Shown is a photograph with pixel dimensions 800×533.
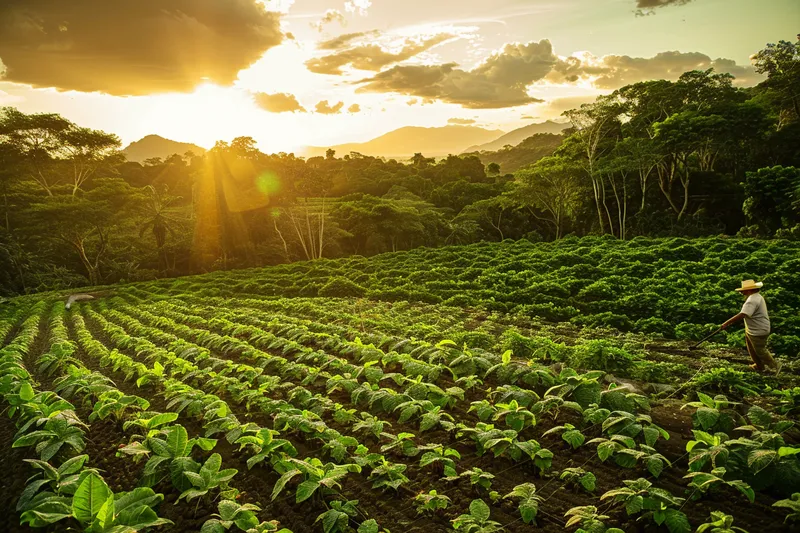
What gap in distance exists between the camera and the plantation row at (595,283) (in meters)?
12.2

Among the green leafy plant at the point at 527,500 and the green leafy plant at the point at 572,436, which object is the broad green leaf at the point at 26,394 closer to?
the green leafy plant at the point at 527,500

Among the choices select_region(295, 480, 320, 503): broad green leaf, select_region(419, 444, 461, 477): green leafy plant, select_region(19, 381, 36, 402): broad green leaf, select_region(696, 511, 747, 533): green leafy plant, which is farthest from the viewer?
select_region(19, 381, 36, 402): broad green leaf

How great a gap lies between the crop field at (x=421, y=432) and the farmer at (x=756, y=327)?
310mm

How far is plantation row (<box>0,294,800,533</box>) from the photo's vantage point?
400 centimetres

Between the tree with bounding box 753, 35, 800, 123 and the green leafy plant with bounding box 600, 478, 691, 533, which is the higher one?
the tree with bounding box 753, 35, 800, 123

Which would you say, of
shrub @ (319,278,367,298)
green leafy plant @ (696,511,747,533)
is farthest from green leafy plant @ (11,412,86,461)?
shrub @ (319,278,367,298)

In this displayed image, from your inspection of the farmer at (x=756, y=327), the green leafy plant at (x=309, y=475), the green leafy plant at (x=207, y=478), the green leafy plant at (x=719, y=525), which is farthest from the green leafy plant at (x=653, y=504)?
the farmer at (x=756, y=327)

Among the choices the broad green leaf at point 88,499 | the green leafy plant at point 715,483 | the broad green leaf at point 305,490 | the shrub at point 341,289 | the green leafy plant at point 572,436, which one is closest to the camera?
the broad green leaf at point 88,499

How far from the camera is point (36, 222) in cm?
3503

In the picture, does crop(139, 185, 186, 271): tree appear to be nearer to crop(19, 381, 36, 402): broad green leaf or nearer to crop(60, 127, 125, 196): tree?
crop(60, 127, 125, 196): tree

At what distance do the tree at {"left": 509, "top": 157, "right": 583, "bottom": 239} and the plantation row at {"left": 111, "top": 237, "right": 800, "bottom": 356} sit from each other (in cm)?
1168

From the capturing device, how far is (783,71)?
3706cm

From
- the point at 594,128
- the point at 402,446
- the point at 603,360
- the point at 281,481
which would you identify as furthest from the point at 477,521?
the point at 594,128

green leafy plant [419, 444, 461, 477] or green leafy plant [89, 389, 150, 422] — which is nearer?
green leafy plant [419, 444, 461, 477]
